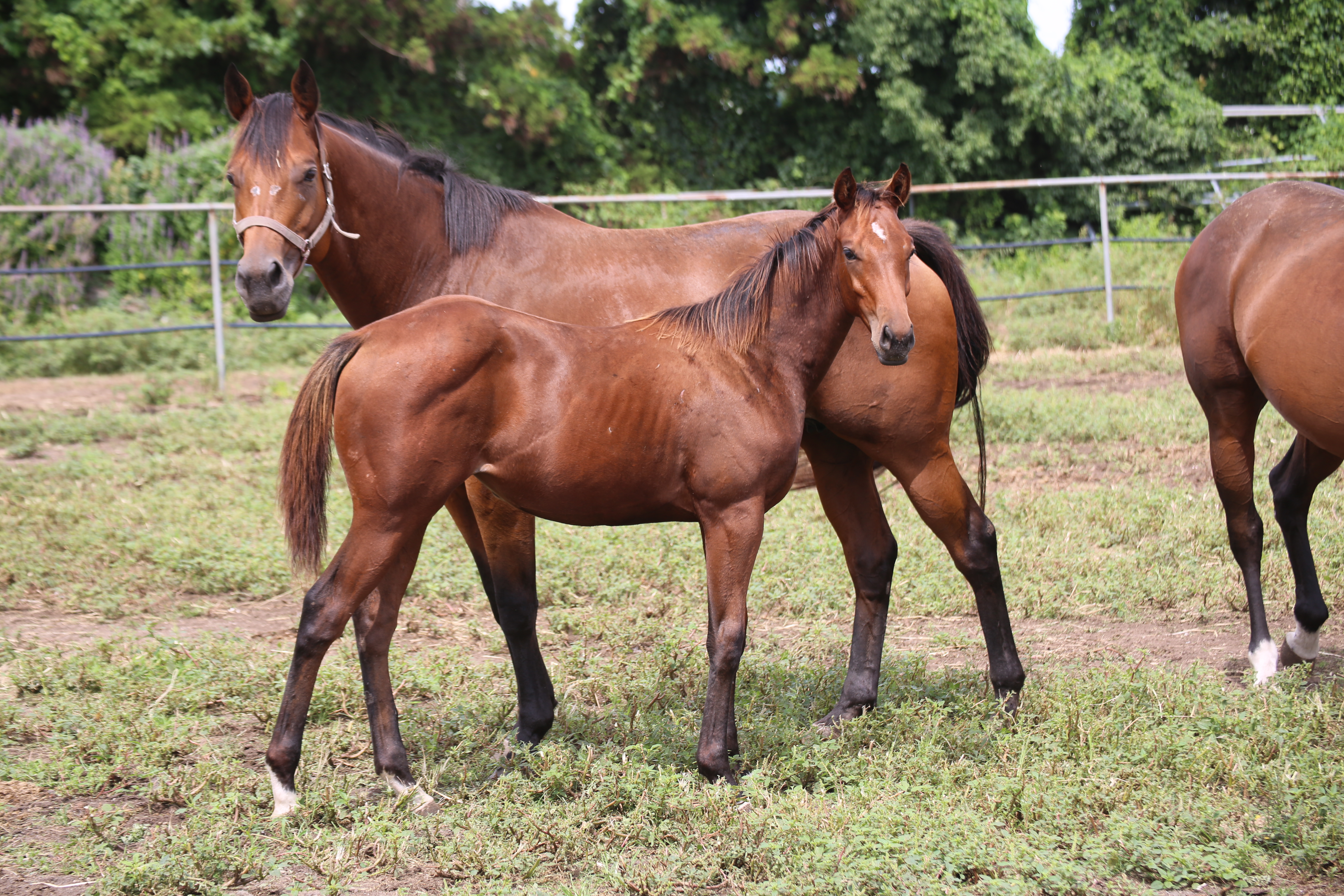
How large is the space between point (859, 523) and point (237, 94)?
2.72 meters

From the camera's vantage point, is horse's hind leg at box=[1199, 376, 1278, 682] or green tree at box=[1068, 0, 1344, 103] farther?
green tree at box=[1068, 0, 1344, 103]

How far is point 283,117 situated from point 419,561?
2722 mm

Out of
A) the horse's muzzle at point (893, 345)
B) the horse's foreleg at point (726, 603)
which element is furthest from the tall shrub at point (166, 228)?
the horse's muzzle at point (893, 345)

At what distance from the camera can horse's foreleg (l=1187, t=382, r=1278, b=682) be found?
14.8 ft

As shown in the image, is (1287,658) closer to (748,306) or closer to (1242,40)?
(748,306)

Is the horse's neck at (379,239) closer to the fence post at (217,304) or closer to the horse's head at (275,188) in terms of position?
the horse's head at (275,188)

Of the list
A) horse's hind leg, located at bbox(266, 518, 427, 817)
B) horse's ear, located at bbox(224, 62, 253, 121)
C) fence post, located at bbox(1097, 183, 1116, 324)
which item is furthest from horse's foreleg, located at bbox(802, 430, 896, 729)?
→ fence post, located at bbox(1097, 183, 1116, 324)

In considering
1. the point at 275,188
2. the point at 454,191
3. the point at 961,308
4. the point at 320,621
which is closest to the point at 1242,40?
the point at 961,308

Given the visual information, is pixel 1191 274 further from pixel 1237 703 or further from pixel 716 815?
pixel 716 815

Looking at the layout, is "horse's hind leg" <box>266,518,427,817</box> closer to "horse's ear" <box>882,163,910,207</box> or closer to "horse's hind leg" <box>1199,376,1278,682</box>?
"horse's ear" <box>882,163,910,207</box>

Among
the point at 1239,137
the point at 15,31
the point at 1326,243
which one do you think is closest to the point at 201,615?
the point at 1326,243

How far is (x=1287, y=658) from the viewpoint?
4410mm

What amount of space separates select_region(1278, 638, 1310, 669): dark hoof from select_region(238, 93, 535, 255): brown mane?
3441 mm

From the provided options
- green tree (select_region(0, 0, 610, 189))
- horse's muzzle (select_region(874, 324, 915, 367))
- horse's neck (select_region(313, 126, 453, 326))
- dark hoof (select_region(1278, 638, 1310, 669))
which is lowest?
dark hoof (select_region(1278, 638, 1310, 669))
